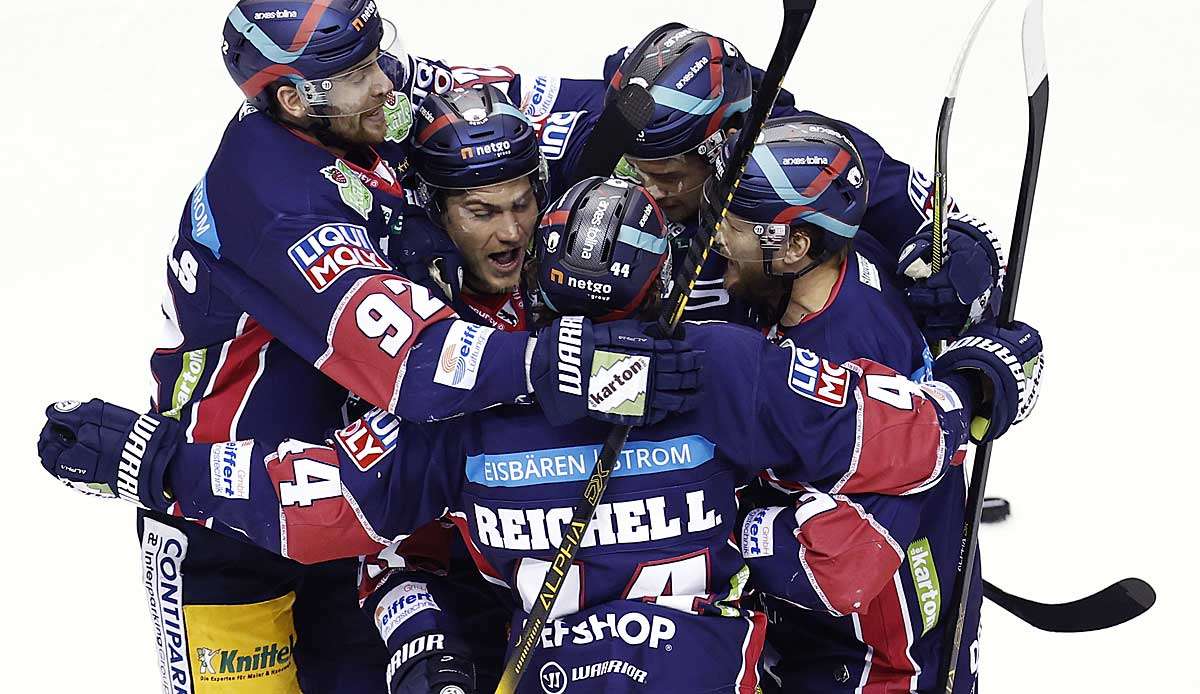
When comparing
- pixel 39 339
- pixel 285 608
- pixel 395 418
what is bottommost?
pixel 39 339

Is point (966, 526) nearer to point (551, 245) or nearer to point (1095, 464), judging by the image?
point (551, 245)

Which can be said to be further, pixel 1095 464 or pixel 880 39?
pixel 880 39

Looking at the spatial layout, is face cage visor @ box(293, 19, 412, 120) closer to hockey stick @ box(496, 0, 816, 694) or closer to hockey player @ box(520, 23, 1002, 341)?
hockey player @ box(520, 23, 1002, 341)

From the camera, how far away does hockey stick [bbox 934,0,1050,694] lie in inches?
157

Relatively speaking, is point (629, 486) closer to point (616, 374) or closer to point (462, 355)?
point (616, 374)

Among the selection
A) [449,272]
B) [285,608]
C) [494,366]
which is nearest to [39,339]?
[285,608]

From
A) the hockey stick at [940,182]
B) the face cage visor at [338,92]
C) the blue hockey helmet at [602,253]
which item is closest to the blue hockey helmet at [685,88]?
the hockey stick at [940,182]

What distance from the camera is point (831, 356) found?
3807 mm

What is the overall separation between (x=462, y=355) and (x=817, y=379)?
2.33ft

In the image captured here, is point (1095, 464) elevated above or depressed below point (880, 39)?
below

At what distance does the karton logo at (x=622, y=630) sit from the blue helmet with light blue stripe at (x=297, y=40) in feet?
4.40

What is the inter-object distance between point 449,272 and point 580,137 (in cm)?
82

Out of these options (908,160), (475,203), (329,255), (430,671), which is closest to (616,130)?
(475,203)

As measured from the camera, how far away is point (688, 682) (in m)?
3.49
